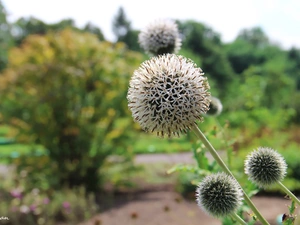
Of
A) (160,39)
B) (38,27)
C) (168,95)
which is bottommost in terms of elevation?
(168,95)

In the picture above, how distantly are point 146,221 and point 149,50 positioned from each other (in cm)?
540

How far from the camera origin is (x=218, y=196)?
86.6 inches

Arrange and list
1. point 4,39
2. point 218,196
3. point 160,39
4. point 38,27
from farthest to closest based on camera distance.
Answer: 1. point 38,27
2. point 4,39
3. point 160,39
4. point 218,196

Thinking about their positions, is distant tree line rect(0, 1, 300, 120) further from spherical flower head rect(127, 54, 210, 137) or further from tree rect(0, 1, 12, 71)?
spherical flower head rect(127, 54, 210, 137)

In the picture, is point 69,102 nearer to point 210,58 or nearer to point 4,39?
point 4,39

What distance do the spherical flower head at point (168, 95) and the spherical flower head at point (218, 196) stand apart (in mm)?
456

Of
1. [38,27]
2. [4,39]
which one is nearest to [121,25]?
[38,27]

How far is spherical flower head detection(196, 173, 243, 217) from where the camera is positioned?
217cm

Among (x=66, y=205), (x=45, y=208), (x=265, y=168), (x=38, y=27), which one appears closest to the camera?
(x=265, y=168)

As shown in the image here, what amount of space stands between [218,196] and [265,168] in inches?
14.9

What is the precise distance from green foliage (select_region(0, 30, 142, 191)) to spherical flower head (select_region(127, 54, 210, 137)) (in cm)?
807

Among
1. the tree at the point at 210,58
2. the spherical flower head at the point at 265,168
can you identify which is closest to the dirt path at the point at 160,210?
the spherical flower head at the point at 265,168

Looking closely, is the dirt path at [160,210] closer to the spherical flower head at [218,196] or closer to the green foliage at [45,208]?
the green foliage at [45,208]

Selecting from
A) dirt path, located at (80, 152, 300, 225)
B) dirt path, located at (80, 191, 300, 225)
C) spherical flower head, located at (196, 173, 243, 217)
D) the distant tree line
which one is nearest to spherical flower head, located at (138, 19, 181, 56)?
spherical flower head, located at (196, 173, 243, 217)
